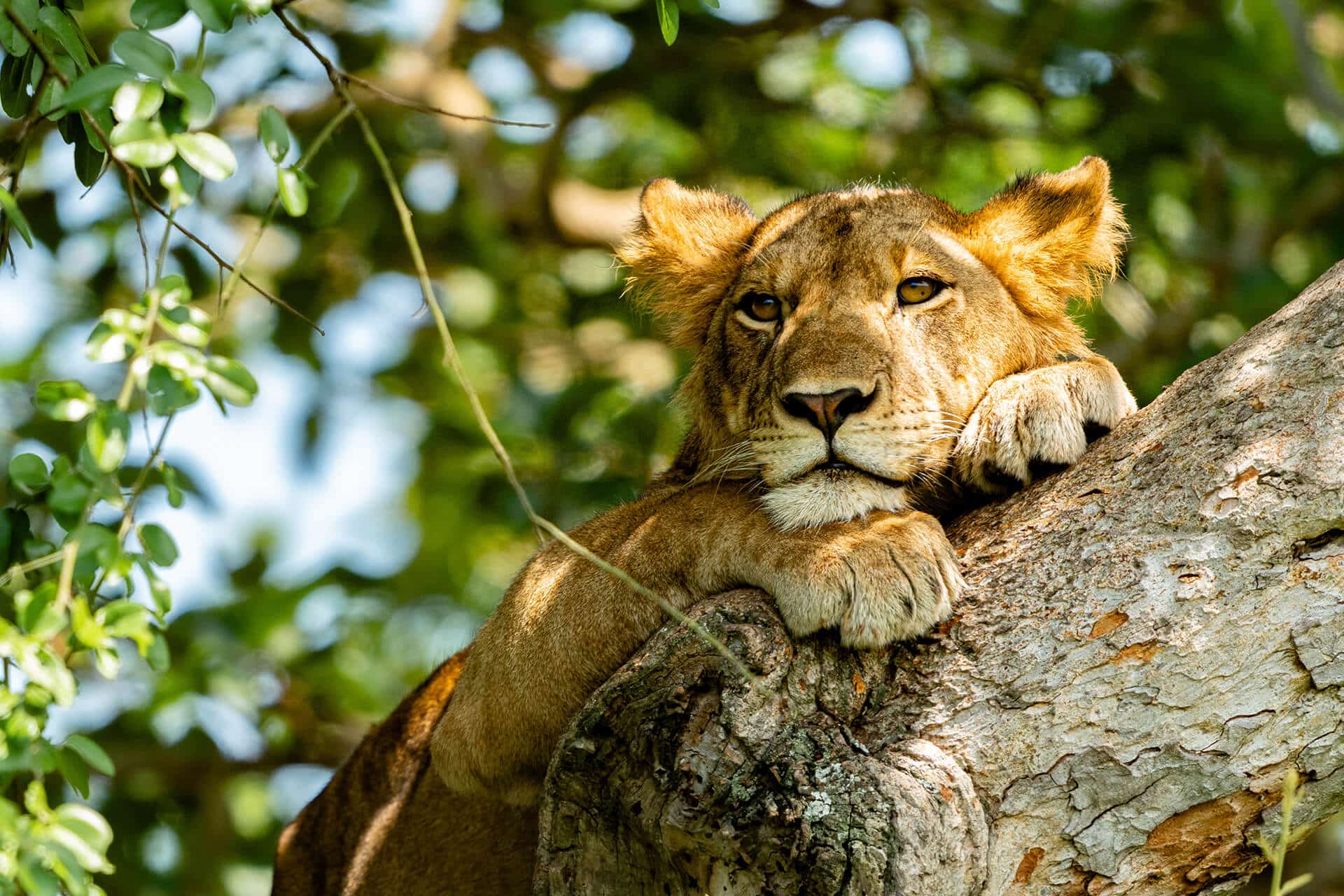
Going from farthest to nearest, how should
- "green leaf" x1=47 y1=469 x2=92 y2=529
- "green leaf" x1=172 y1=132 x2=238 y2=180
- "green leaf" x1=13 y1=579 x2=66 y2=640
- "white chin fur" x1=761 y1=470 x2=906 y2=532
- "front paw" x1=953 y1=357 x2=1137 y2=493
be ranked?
"white chin fur" x1=761 y1=470 x2=906 y2=532, "front paw" x1=953 y1=357 x2=1137 y2=493, "green leaf" x1=172 y1=132 x2=238 y2=180, "green leaf" x1=47 y1=469 x2=92 y2=529, "green leaf" x1=13 y1=579 x2=66 y2=640

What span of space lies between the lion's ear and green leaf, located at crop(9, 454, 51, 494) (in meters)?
3.26

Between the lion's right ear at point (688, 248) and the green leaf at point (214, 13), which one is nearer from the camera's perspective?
the green leaf at point (214, 13)

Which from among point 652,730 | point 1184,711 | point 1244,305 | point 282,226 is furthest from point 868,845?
point 282,226

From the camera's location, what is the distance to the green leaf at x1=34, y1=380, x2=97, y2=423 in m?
2.55

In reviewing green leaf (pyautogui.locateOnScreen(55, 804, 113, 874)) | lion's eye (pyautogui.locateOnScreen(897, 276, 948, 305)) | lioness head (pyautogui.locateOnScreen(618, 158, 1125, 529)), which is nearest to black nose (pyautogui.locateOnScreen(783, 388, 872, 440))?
lioness head (pyautogui.locateOnScreen(618, 158, 1125, 529))

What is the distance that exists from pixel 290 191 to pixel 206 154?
22 centimetres

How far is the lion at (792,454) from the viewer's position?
3.78 metres

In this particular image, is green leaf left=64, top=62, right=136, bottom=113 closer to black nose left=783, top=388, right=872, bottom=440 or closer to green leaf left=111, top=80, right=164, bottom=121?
green leaf left=111, top=80, right=164, bottom=121

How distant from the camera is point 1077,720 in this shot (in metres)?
3.27

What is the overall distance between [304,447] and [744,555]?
6.24 m

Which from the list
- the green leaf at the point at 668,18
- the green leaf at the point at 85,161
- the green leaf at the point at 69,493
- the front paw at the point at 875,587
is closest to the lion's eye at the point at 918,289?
the front paw at the point at 875,587

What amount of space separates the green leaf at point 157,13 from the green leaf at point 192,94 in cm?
11

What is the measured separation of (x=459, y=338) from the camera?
1009 cm

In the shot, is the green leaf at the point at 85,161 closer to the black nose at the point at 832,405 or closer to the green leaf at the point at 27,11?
the green leaf at the point at 27,11
